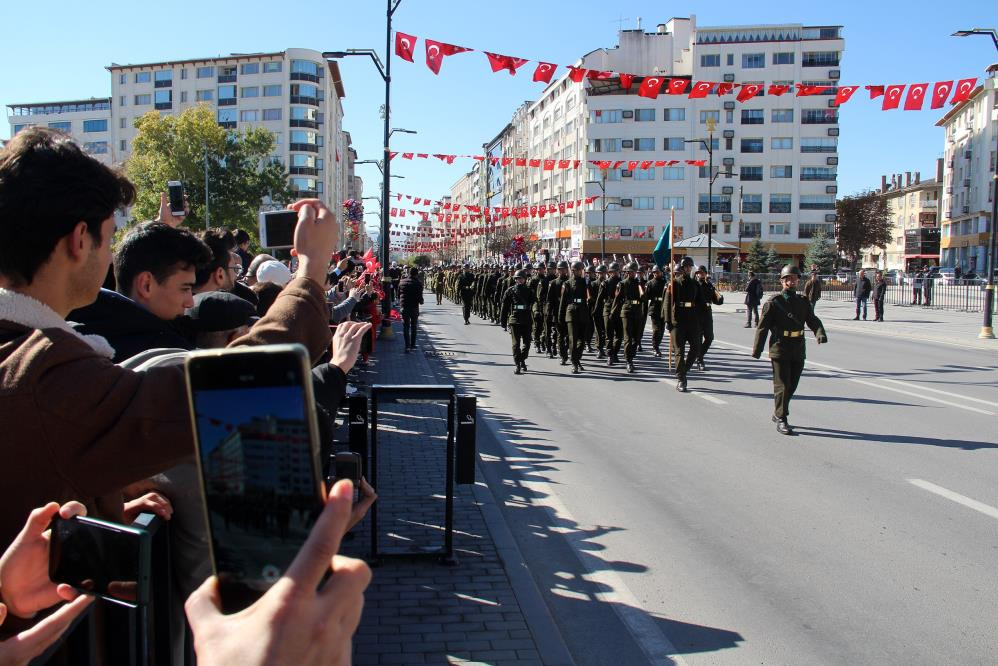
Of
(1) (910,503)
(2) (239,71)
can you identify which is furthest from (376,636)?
(2) (239,71)

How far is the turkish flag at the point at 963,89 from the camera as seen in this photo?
17.6 meters

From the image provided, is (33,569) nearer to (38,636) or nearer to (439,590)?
(38,636)

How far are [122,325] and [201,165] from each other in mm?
51110

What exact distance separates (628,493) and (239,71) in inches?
3631

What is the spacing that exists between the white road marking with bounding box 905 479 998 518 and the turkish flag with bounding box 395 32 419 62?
13.4 meters

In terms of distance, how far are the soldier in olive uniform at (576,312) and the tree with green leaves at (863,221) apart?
218ft

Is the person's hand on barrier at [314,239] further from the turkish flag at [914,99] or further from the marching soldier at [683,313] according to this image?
the turkish flag at [914,99]

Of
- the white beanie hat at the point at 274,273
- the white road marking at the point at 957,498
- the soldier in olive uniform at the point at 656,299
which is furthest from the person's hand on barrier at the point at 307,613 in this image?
the soldier in olive uniform at the point at 656,299

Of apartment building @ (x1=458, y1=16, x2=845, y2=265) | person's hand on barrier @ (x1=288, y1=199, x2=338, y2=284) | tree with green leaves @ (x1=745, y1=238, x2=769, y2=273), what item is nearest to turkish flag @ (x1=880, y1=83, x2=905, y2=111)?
person's hand on barrier @ (x1=288, y1=199, x2=338, y2=284)

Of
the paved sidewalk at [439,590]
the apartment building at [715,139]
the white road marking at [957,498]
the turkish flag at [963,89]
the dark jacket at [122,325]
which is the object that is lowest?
the paved sidewalk at [439,590]

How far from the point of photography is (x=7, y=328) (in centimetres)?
167

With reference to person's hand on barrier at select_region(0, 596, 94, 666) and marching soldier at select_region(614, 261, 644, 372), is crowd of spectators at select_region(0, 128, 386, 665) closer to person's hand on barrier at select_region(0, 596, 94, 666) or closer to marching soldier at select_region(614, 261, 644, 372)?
person's hand on barrier at select_region(0, 596, 94, 666)

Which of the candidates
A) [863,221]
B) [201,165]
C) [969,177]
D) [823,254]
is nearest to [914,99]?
[201,165]

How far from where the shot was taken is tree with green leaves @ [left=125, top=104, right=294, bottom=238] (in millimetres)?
49188
